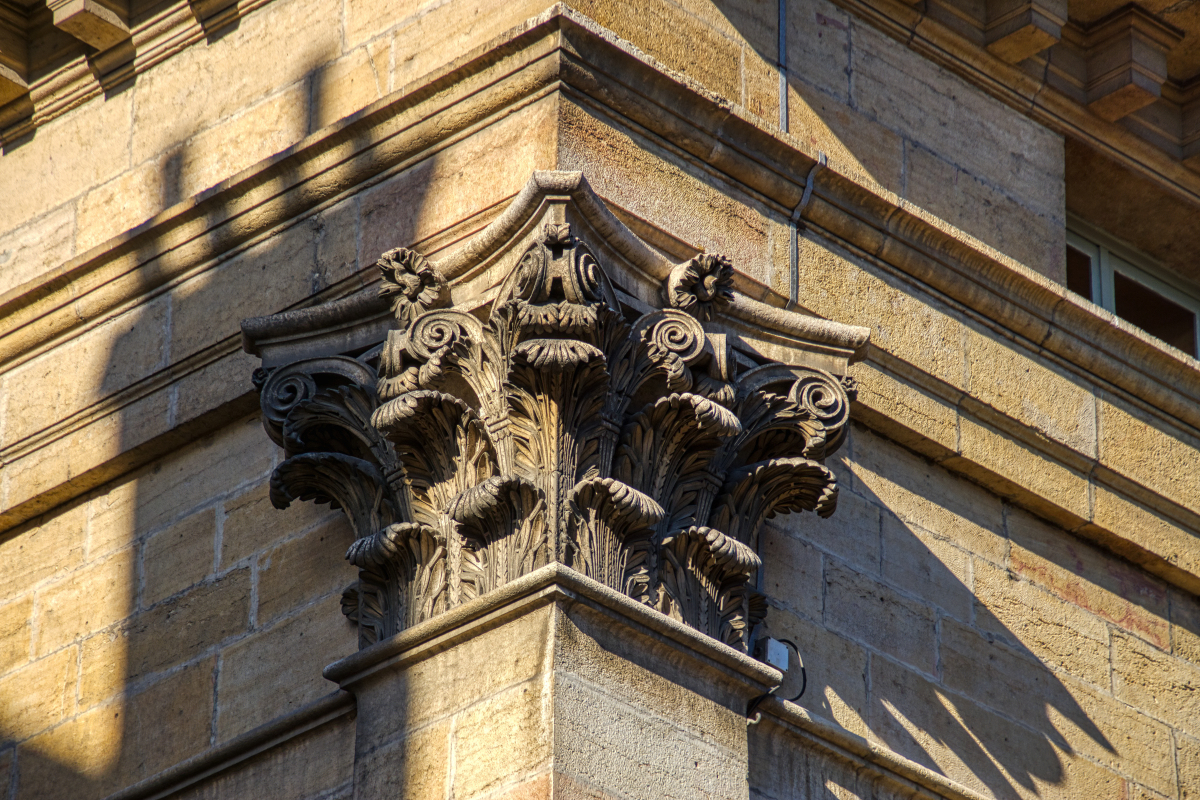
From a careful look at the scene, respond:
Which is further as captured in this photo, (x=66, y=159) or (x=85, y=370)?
(x=66, y=159)

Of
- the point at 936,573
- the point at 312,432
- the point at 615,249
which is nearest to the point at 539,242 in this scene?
the point at 615,249

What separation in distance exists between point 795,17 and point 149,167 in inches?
103

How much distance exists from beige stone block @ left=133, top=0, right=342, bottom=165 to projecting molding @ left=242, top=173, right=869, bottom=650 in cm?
155

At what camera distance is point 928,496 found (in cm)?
847

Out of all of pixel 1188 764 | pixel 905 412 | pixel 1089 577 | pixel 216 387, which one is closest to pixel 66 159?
pixel 216 387

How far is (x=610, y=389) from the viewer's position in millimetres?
7023

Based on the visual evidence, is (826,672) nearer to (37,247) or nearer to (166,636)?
(166,636)

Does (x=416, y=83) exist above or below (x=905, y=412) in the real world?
above

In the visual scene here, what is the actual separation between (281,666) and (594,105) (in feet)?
7.10

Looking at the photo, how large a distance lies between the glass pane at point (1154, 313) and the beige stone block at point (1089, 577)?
1719mm

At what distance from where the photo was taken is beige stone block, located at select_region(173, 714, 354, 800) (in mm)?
7098

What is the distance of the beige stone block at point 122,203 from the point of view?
9055 mm

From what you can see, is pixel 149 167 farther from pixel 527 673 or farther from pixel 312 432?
pixel 527 673

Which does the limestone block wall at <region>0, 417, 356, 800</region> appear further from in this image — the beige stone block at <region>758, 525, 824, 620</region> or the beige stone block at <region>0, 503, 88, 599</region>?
the beige stone block at <region>758, 525, 824, 620</region>
